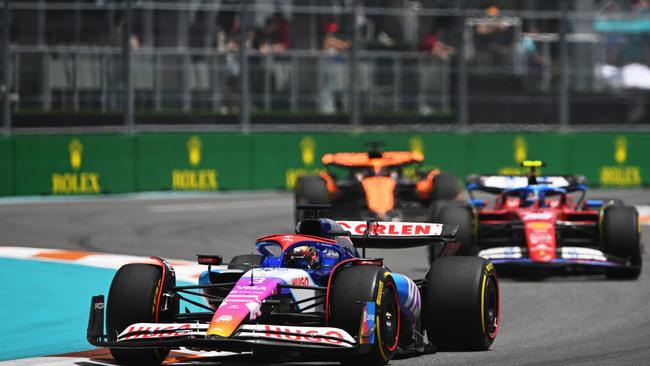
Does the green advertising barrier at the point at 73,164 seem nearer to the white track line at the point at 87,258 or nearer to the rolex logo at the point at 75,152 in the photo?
the rolex logo at the point at 75,152

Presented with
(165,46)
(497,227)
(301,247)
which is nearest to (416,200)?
(497,227)

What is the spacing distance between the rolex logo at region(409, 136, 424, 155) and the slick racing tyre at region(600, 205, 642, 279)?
1525cm

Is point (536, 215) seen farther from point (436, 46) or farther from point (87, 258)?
point (436, 46)

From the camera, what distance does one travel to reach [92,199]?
2808cm

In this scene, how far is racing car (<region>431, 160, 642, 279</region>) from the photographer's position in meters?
15.7

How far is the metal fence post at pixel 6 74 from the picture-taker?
88.2 ft

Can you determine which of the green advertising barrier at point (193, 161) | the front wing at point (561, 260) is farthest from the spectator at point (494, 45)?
the front wing at point (561, 260)

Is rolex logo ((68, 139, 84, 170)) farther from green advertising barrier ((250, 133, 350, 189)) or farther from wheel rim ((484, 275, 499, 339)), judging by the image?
wheel rim ((484, 275, 499, 339))

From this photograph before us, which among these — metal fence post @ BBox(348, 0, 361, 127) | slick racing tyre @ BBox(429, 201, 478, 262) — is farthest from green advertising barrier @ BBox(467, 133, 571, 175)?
slick racing tyre @ BBox(429, 201, 478, 262)

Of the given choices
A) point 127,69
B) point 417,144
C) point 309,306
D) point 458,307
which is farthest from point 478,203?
point 417,144

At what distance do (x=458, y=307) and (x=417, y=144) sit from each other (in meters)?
21.0

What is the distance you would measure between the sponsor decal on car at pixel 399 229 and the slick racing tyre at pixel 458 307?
0.72 meters

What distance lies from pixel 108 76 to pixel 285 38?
7.81 meters

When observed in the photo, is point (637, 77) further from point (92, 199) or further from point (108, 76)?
point (92, 199)
